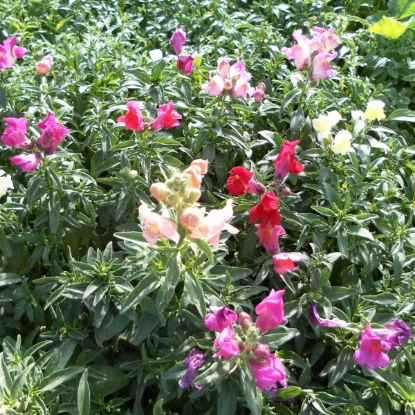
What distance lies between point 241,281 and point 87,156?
4.33 ft

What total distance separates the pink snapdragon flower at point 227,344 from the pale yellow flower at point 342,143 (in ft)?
3.98

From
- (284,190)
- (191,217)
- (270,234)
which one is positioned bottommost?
(270,234)

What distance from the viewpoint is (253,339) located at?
1.95 meters

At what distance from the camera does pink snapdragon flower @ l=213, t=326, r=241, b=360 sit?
1.90 meters

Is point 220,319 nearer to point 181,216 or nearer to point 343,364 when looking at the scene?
point 181,216

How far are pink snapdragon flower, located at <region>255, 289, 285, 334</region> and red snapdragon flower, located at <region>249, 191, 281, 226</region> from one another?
0.48 meters

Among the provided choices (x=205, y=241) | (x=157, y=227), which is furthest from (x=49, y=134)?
(x=205, y=241)

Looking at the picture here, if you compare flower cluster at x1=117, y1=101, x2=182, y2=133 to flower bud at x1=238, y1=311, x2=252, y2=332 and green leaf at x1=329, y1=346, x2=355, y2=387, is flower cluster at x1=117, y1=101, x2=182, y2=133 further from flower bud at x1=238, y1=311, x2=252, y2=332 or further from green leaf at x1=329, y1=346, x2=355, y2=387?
green leaf at x1=329, y1=346, x2=355, y2=387

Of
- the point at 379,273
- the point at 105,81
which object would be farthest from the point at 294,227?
the point at 105,81

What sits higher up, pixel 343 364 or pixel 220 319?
pixel 220 319

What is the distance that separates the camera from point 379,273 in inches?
112

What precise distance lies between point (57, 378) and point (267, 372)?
0.82 m

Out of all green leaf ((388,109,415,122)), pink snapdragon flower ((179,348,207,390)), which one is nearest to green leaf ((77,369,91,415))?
pink snapdragon flower ((179,348,207,390))

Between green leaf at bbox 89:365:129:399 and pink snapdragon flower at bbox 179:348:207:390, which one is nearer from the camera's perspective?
pink snapdragon flower at bbox 179:348:207:390
